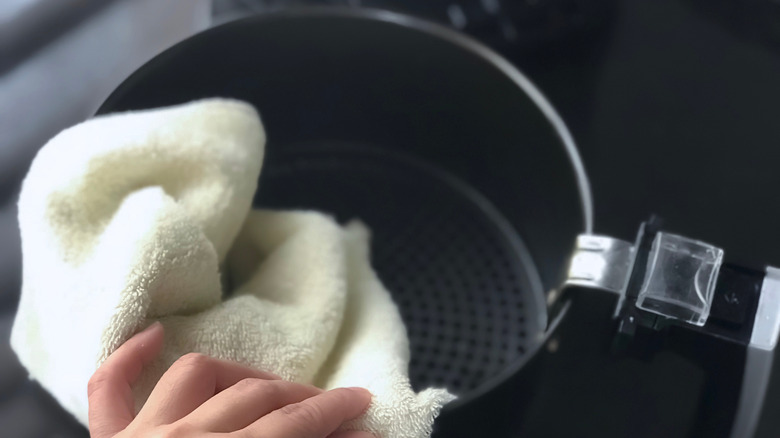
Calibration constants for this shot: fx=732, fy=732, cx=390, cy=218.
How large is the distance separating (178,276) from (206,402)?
0.09 meters

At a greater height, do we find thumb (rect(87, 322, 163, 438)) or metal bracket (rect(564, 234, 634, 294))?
metal bracket (rect(564, 234, 634, 294))

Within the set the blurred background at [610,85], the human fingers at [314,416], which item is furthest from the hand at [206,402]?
the blurred background at [610,85]

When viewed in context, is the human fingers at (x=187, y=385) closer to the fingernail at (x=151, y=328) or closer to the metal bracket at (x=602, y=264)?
the fingernail at (x=151, y=328)

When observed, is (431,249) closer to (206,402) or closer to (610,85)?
(610,85)

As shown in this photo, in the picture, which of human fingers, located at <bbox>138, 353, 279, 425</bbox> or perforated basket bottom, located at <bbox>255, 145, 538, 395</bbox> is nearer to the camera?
human fingers, located at <bbox>138, 353, 279, 425</bbox>

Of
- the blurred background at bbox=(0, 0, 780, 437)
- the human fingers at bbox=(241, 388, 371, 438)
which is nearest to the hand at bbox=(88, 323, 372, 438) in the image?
the human fingers at bbox=(241, 388, 371, 438)

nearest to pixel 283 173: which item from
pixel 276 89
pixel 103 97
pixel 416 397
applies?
pixel 276 89

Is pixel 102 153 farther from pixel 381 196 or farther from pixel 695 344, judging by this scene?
pixel 695 344

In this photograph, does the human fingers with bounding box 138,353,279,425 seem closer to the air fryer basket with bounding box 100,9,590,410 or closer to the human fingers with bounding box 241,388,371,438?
the human fingers with bounding box 241,388,371,438

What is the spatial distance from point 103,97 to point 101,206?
0.08 metres

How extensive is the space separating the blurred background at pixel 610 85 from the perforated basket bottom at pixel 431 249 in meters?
0.10

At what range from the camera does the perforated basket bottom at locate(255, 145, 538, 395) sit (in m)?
0.55

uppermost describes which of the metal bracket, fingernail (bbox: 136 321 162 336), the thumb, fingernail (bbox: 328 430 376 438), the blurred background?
the blurred background

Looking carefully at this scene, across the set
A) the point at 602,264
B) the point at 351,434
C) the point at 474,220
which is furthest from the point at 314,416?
the point at 474,220
